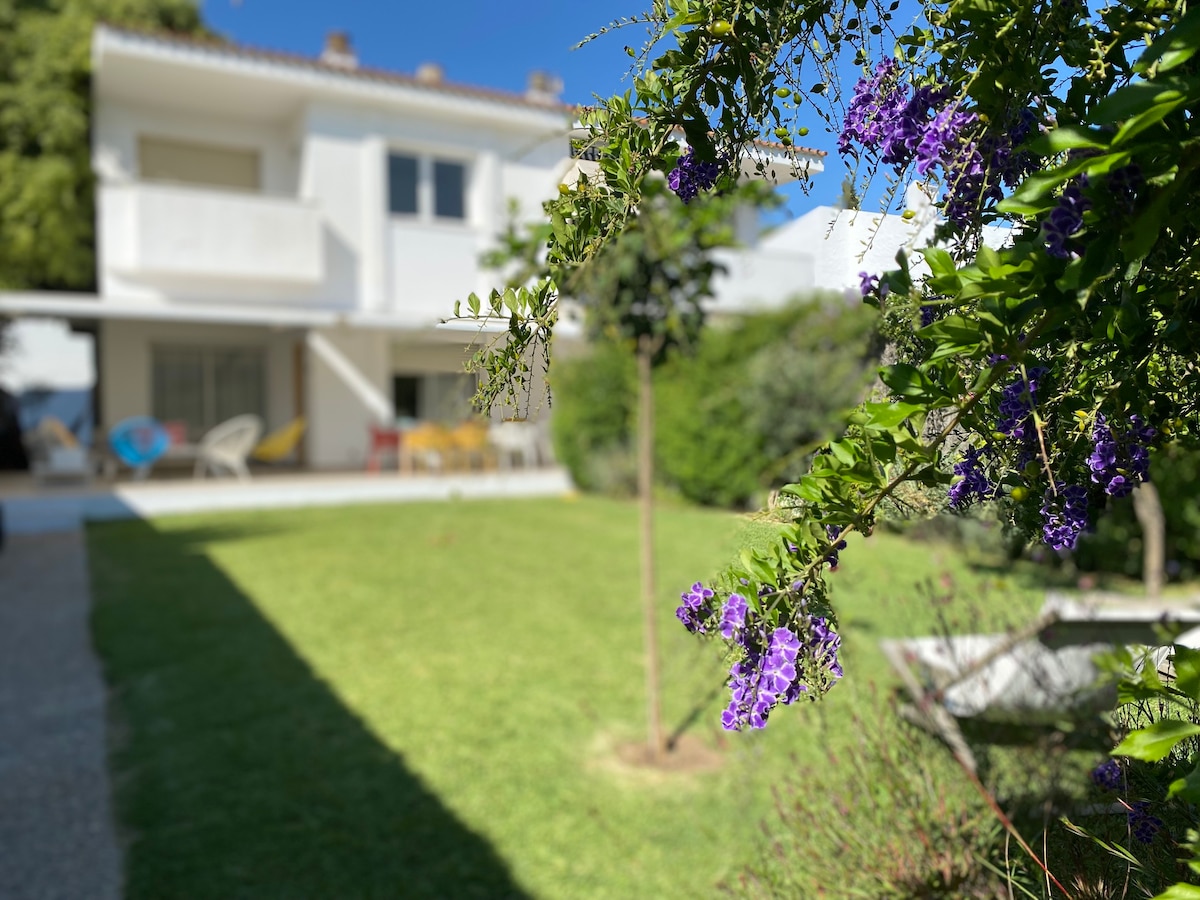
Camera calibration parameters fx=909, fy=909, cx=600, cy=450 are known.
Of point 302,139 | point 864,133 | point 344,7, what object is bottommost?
point 864,133

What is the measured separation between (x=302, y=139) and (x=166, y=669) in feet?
47.0

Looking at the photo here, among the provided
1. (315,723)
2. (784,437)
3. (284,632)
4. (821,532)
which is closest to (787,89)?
(821,532)

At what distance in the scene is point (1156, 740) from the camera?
102cm

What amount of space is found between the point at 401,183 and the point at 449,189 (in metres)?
1.03

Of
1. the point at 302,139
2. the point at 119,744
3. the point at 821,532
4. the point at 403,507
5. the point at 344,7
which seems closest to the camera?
the point at 821,532

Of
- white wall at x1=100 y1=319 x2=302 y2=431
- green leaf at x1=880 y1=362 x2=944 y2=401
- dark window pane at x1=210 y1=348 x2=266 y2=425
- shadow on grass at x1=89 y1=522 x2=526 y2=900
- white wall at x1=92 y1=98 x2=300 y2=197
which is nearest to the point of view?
green leaf at x1=880 y1=362 x2=944 y2=401

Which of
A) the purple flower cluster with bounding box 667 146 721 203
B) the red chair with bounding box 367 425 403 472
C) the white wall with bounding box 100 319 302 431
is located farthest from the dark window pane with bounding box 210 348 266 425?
the purple flower cluster with bounding box 667 146 721 203

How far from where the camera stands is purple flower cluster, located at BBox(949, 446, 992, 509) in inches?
54.4

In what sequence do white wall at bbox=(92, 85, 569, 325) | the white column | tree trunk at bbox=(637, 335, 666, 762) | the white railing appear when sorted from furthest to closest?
1. the white railing
2. the white column
3. white wall at bbox=(92, 85, 569, 325)
4. tree trunk at bbox=(637, 335, 666, 762)

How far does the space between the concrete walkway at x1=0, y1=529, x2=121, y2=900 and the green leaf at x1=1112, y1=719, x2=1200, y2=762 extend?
366 cm

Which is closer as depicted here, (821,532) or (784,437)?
(821,532)

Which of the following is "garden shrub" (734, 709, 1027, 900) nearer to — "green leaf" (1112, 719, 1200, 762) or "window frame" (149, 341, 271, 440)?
"green leaf" (1112, 719, 1200, 762)

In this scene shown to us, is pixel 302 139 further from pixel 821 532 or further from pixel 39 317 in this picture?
pixel 821 532

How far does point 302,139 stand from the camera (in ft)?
58.6
